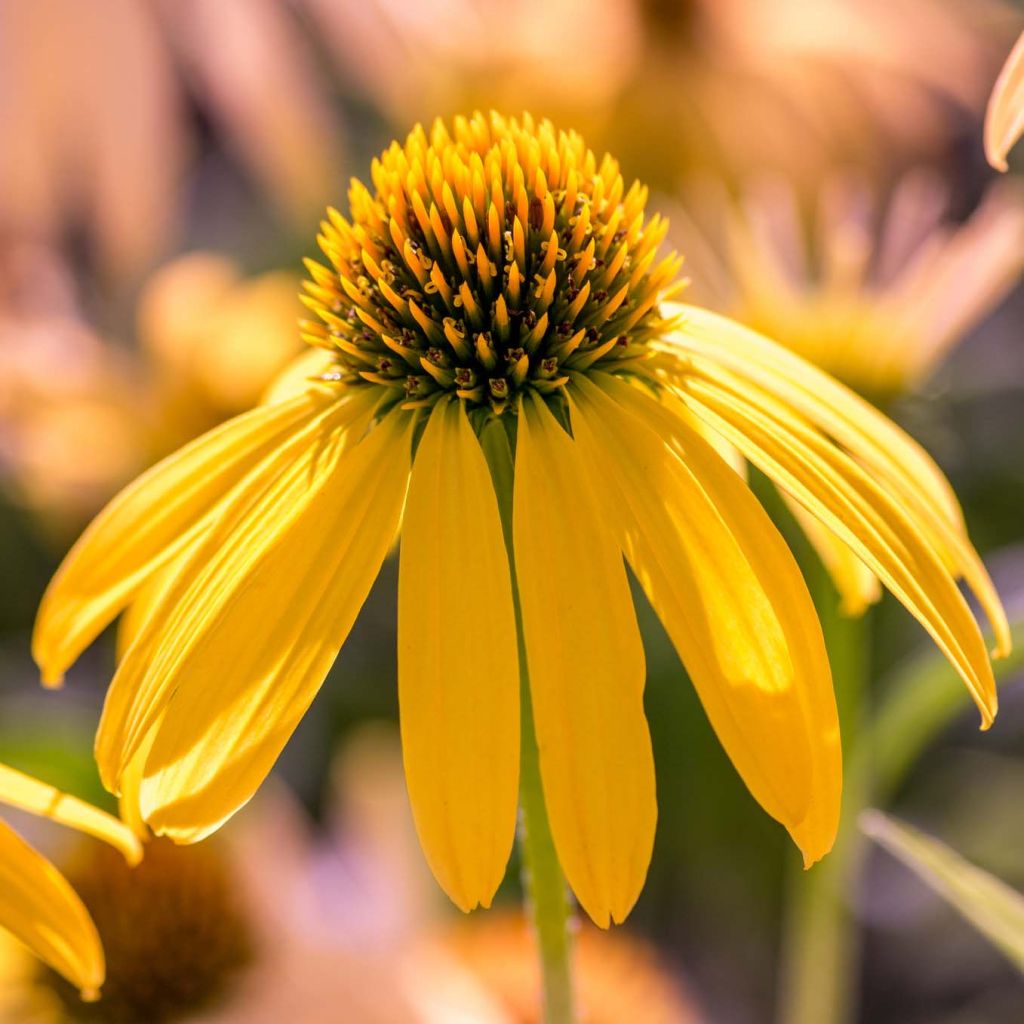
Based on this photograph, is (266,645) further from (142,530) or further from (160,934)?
(160,934)

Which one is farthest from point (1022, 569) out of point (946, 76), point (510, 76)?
point (510, 76)

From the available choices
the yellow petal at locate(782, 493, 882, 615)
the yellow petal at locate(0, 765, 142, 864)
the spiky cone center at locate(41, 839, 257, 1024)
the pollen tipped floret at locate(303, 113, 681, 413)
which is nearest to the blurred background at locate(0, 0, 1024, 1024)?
the spiky cone center at locate(41, 839, 257, 1024)

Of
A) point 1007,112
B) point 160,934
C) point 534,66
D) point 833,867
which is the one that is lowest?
point 833,867

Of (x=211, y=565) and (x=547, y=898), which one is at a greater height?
(x=211, y=565)

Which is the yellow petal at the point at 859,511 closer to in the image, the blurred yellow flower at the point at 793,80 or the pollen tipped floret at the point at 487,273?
the pollen tipped floret at the point at 487,273

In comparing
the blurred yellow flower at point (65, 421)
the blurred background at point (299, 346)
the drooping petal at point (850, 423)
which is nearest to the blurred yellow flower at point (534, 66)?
the blurred background at point (299, 346)

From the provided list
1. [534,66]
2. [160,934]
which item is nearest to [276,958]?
[160,934]
